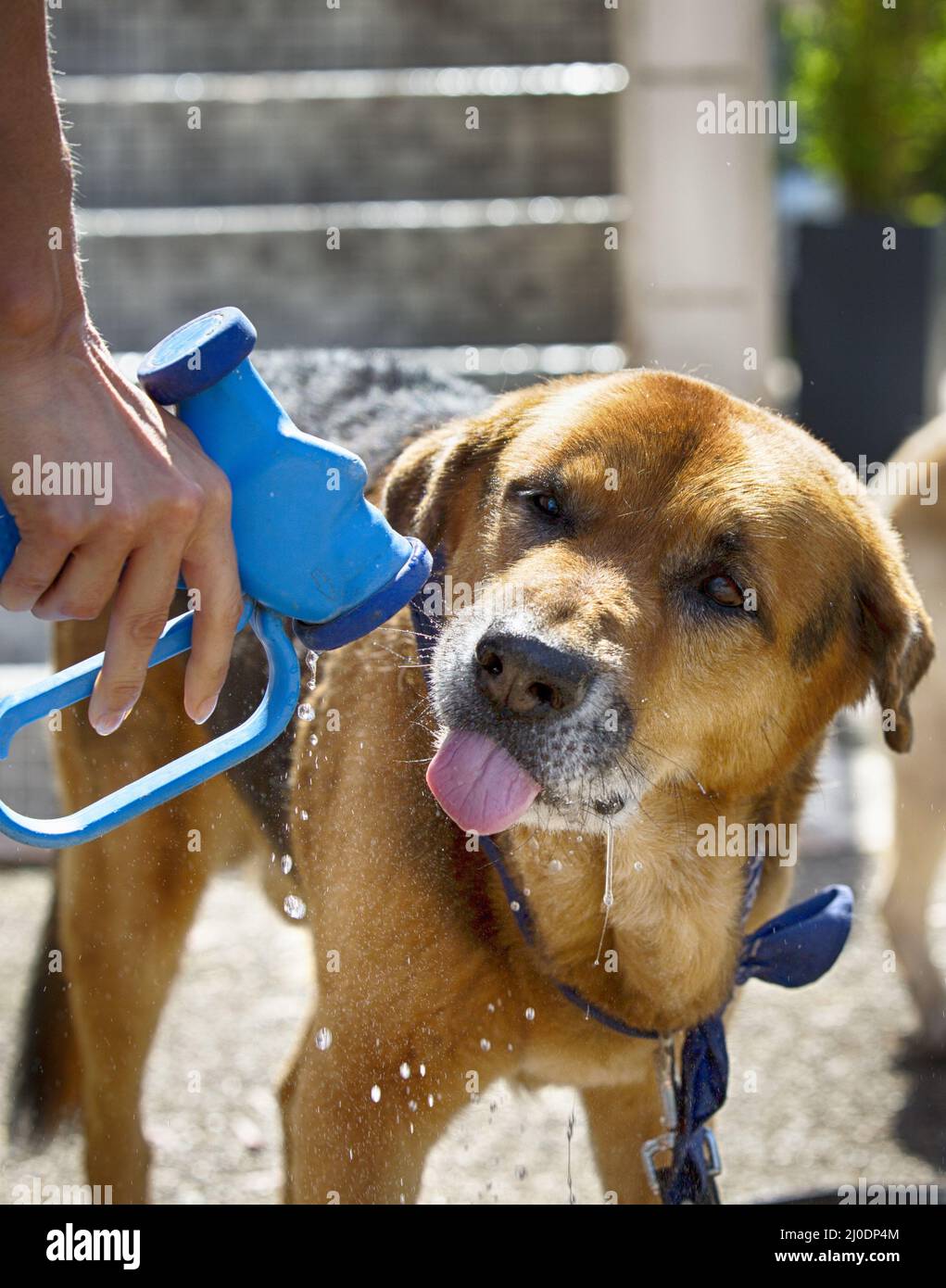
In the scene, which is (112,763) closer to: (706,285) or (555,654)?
(555,654)

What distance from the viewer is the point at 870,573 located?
2574 millimetres

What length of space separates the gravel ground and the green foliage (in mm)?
5147

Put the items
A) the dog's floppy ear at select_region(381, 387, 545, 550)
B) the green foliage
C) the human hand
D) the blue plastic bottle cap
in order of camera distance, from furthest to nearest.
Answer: the green foliage
the dog's floppy ear at select_region(381, 387, 545, 550)
the blue plastic bottle cap
the human hand

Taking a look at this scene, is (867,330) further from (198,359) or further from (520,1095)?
(198,359)

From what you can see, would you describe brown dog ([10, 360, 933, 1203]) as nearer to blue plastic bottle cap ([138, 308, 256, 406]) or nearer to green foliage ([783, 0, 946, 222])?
blue plastic bottle cap ([138, 308, 256, 406])

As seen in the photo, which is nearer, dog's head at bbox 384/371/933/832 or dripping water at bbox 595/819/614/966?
dog's head at bbox 384/371/933/832

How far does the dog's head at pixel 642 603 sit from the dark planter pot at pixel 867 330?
7.39 ft

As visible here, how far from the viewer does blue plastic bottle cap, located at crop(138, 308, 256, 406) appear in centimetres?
179

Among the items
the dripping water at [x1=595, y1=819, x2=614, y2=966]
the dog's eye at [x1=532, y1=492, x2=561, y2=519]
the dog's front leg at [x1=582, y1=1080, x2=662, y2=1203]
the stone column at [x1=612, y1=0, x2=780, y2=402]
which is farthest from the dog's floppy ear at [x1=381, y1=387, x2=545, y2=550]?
the stone column at [x1=612, y1=0, x2=780, y2=402]

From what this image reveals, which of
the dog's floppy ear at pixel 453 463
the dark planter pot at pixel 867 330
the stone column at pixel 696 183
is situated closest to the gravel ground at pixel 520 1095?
the dog's floppy ear at pixel 453 463

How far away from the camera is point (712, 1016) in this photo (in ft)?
8.88

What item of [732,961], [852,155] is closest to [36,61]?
[732,961]

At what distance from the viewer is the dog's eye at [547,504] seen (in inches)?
97.7

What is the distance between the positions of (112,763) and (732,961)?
136 cm
